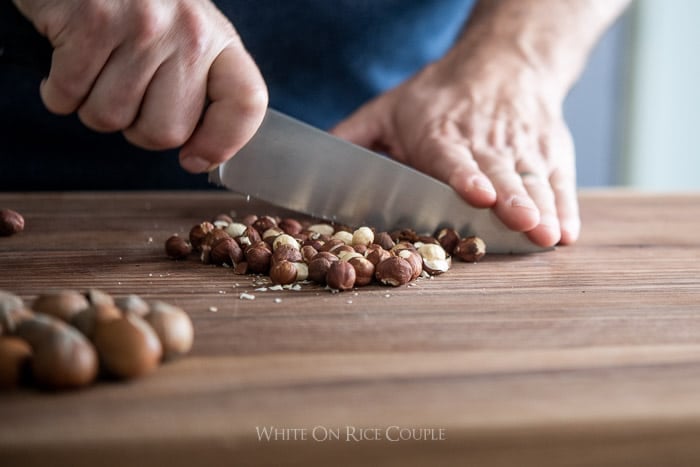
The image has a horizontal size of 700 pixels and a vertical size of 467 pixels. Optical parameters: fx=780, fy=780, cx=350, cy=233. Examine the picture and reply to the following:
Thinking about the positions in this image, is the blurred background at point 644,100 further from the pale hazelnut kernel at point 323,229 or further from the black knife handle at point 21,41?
the black knife handle at point 21,41

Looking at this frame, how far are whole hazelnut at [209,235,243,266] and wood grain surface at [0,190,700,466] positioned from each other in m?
0.02

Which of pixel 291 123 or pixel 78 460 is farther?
pixel 291 123

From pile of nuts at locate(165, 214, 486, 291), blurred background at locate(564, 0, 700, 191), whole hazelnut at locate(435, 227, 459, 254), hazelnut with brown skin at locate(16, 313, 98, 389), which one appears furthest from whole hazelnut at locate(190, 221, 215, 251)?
blurred background at locate(564, 0, 700, 191)

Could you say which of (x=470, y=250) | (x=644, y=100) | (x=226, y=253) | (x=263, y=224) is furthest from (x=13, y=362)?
(x=644, y=100)

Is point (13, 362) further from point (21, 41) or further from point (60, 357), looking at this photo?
point (21, 41)

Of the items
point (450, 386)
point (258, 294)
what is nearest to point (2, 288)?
point (258, 294)

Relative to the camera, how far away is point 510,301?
0.94m

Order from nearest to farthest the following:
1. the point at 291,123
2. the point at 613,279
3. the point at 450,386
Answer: the point at 450,386 < the point at 613,279 < the point at 291,123

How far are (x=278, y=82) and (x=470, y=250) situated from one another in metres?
0.69

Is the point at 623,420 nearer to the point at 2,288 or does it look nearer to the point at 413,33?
the point at 2,288

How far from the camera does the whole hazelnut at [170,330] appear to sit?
2.36 feet

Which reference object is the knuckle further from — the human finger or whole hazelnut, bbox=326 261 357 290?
whole hazelnut, bbox=326 261 357 290

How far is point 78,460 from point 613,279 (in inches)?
28.8

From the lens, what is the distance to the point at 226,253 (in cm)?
107
